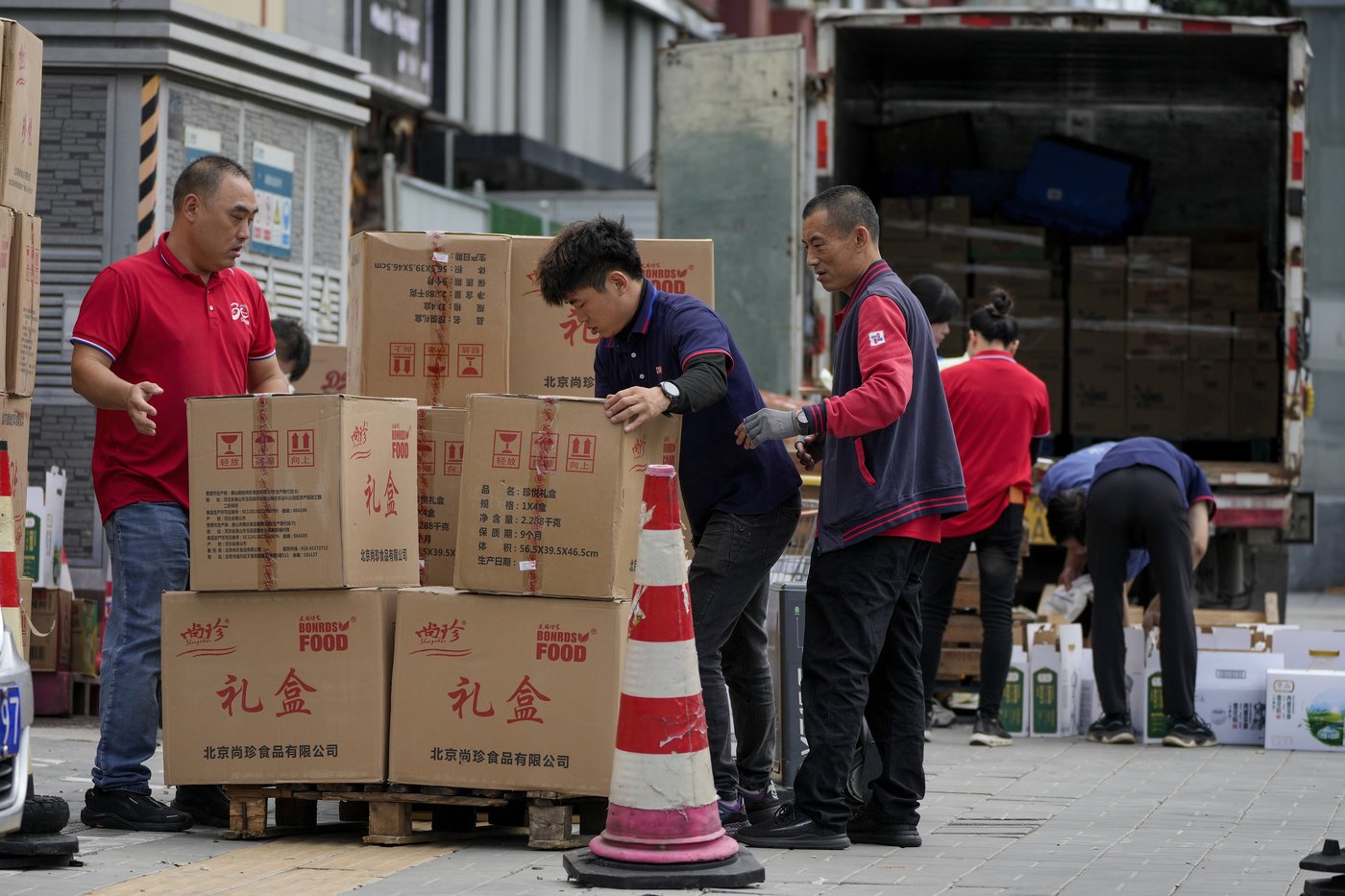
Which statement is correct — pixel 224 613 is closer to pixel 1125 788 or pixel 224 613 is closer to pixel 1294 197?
pixel 1125 788

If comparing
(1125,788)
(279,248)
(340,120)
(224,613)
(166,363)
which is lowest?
(1125,788)

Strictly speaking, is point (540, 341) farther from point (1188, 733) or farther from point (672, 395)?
point (1188, 733)

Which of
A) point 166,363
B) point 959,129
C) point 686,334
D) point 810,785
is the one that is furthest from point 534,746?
point 959,129

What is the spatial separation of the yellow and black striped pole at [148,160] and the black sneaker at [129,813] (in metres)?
4.52

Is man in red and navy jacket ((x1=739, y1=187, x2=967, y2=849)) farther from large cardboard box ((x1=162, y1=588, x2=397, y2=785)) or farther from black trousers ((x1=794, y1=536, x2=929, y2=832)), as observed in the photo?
large cardboard box ((x1=162, y1=588, x2=397, y2=785))

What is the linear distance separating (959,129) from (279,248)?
17.0ft

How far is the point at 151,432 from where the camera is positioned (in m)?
6.12

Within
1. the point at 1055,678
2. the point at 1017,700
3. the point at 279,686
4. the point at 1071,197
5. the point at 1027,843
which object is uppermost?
the point at 1071,197

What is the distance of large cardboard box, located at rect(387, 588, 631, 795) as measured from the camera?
5.83 metres

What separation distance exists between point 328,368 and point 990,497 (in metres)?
3.51

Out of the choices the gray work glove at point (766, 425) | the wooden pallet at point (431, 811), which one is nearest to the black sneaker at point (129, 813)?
the wooden pallet at point (431, 811)

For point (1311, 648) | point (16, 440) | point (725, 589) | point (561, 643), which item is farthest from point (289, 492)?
point (1311, 648)

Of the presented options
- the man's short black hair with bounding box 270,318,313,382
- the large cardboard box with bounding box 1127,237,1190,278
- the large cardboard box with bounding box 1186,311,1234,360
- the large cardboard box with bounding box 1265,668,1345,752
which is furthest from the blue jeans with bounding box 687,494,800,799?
the large cardboard box with bounding box 1127,237,1190,278

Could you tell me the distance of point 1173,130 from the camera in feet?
48.2
